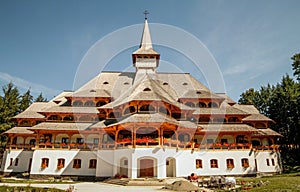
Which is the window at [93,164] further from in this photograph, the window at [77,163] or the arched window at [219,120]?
the arched window at [219,120]

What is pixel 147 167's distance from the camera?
69.7 feet

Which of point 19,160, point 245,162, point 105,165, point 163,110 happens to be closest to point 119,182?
point 105,165

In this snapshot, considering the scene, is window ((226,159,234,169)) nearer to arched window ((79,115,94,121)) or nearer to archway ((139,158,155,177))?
archway ((139,158,155,177))

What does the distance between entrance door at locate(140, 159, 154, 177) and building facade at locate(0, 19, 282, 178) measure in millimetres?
79

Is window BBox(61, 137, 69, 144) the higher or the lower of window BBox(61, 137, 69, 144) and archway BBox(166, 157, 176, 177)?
the higher

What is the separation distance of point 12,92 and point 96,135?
2171 centimetres

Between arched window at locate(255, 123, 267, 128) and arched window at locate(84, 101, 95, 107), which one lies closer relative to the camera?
arched window at locate(84, 101, 95, 107)

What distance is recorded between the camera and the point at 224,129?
2606cm

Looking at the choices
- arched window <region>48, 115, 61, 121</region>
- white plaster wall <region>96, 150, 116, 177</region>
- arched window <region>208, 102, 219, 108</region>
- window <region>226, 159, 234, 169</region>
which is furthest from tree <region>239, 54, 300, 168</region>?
arched window <region>48, 115, 61, 121</region>

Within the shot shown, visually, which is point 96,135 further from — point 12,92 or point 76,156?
point 12,92

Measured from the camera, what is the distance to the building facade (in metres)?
21.4

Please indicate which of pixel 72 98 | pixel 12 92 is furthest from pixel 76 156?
pixel 12 92

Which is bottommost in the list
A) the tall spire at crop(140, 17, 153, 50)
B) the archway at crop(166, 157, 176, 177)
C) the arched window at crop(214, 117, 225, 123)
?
the archway at crop(166, 157, 176, 177)

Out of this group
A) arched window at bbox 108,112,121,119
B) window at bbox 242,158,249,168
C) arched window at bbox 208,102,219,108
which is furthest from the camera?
arched window at bbox 208,102,219,108
